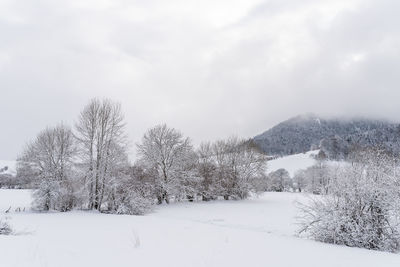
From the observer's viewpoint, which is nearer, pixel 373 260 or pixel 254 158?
pixel 373 260

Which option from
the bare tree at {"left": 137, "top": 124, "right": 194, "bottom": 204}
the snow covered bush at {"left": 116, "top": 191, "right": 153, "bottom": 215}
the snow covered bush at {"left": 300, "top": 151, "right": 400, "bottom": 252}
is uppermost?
the bare tree at {"left": 137, "top": 124, "right": 194, "bottom": 204}

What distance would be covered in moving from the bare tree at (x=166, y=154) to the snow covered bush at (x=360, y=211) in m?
31.8

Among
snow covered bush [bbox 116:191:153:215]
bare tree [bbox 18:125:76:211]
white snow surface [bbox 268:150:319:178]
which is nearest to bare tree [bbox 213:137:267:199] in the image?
snow covered bush [bbox 116:191:153:215]

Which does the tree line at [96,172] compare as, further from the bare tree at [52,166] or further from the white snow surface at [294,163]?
the white snow surface at [294,163]

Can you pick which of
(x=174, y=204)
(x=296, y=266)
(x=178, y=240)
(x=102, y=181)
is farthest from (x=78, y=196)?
(x=296, y=266)

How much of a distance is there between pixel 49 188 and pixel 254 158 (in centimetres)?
3291

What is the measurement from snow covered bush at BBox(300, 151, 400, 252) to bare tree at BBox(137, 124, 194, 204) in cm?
3182

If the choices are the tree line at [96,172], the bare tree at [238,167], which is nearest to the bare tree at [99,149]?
the tree line at [96,172]

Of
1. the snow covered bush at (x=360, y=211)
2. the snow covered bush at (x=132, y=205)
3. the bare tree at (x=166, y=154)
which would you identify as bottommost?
the snow covered bush at (x=132, y=205)

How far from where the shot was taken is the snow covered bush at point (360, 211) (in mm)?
14125

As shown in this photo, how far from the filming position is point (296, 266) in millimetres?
8422

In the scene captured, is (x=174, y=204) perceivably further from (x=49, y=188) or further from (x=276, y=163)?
(x=276, y=163)

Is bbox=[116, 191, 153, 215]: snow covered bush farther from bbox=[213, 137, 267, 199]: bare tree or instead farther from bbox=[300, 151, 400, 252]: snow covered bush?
bbox=[300, 151, 400, 252]: snow covered bush

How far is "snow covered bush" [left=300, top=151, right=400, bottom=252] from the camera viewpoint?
Answer: 46.3 feet
